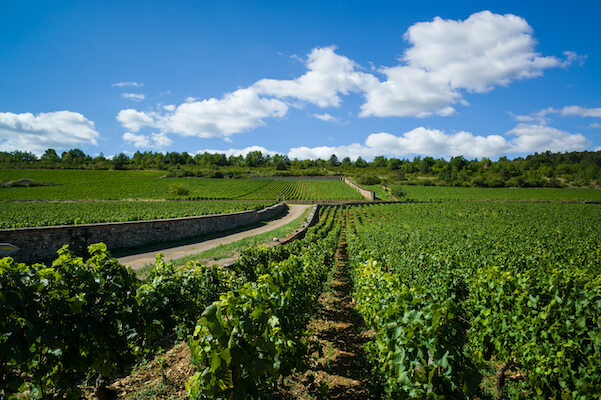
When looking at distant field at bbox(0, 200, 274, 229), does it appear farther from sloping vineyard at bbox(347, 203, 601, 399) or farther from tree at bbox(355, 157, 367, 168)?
tree at bbox(355, 157, 367, 168)

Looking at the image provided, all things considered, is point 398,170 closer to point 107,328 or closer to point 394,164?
point 394,164

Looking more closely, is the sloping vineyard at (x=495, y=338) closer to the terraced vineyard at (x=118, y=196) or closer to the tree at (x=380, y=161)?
the terraced vineyard at (x=118, y=196)

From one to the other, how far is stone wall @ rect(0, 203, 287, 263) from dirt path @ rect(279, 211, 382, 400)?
14746 millimetres

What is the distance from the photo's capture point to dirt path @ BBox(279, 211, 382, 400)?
529cm

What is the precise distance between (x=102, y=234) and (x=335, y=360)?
56.3 feet

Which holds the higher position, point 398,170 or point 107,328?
point 398,170

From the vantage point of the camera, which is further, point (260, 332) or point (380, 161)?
point (380, 161)

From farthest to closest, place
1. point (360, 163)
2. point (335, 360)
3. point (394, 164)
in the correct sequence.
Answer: point (360, 163) → point (394, 164) → point (335, 360)

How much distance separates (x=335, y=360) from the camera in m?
6.64

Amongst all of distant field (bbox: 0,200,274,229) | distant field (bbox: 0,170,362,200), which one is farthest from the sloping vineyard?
distant field (bbox: 0,170,362,200)

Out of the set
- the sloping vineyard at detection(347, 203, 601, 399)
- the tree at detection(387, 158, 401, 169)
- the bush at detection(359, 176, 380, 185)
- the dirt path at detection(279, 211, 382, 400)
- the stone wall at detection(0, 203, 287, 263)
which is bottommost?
the dirt path at detection(279, 211, 382, 400)

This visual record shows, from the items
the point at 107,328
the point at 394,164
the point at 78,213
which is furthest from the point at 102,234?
the point at 394,164

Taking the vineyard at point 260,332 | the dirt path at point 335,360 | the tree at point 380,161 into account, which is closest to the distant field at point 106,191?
the dirt path at point 335,360

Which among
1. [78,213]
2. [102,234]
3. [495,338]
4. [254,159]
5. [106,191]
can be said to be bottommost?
[102,234]
